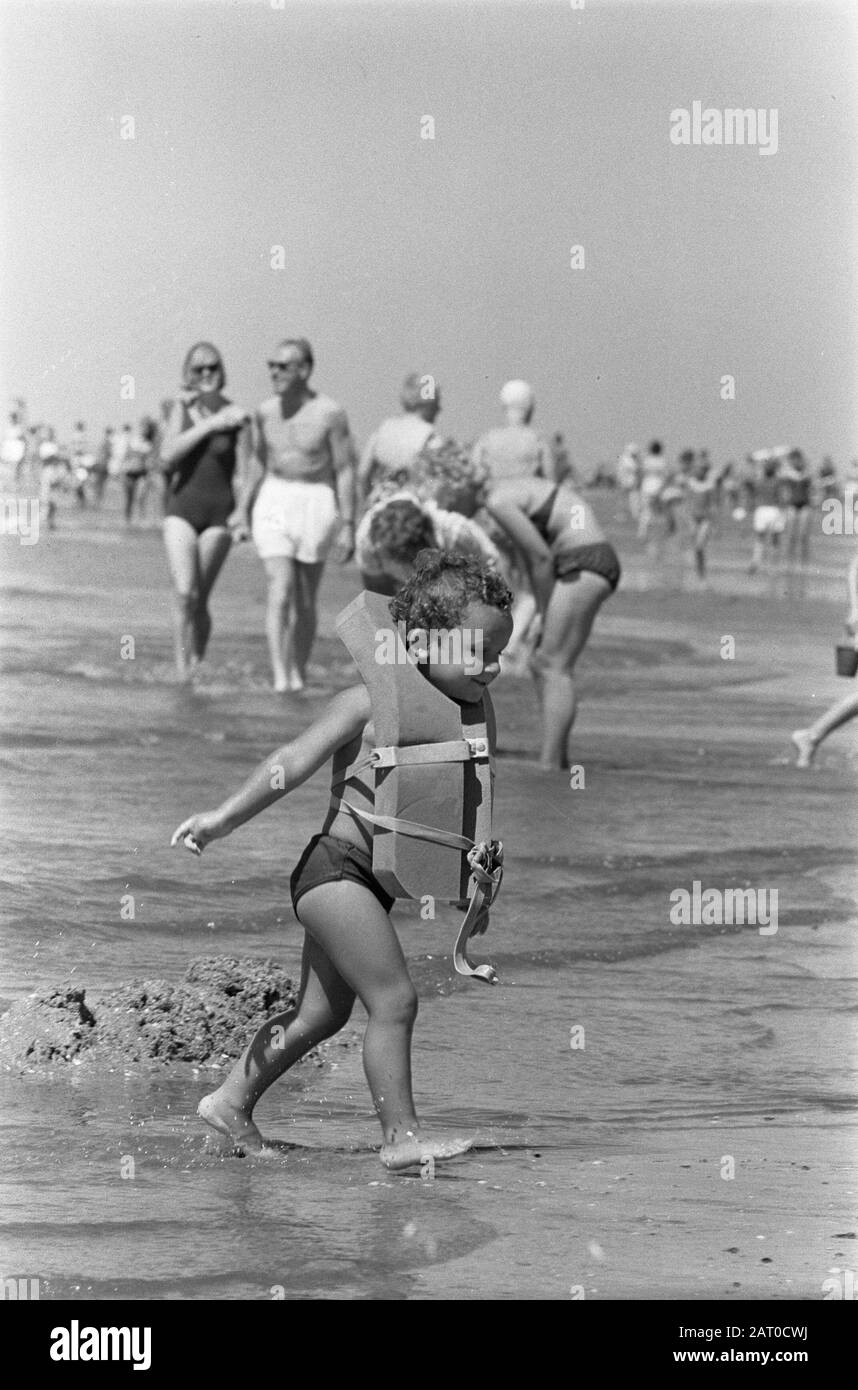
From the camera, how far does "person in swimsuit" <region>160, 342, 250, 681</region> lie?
1355 centimetres

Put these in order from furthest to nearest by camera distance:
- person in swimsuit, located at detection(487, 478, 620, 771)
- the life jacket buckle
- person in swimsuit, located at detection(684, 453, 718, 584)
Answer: person in swimsuit, located at detection(684, 453, 718, 584)
person in swimsuit, located at detection(487, 478, 620, 771)
the life jacket buckle

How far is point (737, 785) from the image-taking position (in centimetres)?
1123

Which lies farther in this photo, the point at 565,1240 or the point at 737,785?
the point at 737,785

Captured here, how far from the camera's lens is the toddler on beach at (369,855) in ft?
17.1

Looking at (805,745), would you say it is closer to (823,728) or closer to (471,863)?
(823,728)

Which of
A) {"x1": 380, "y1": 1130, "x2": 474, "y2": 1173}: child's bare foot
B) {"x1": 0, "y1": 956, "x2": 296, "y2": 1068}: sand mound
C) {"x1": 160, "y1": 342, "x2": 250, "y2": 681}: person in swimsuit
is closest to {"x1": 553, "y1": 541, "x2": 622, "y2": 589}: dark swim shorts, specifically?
{"x1": 160, "y1": 342, "x2": 250, "y2": 681}: person in swimsuit

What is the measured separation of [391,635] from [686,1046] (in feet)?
5.95

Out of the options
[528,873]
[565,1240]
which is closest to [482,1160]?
[565,1240]

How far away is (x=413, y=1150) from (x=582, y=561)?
5.93m

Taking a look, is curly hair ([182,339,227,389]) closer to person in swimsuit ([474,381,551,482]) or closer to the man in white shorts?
the man in white shorts

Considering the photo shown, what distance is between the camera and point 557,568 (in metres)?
11.0

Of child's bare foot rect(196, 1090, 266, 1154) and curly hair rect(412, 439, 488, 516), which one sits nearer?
child's bare foot rect(196, 1090, 266, 1154)

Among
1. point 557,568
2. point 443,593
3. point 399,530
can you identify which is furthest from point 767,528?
point 443,593
